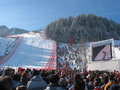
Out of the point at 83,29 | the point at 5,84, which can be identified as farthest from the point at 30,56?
the point at 5,84

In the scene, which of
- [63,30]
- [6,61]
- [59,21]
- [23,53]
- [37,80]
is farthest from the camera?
[59,21]

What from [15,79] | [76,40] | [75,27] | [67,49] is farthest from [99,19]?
[15,79]

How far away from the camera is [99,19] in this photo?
11225 cm

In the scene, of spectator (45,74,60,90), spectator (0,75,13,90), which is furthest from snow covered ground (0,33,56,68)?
spectator (0,75,13,90)

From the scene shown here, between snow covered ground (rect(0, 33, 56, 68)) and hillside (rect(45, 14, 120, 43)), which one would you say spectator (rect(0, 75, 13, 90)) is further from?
hillside (rect(45, 14, 120, 43))

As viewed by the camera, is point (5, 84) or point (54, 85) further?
point (54, 85)

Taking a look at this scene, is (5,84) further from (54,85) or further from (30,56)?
(30,56)

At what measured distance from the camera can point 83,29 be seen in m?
102

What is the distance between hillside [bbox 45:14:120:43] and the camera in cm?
9494

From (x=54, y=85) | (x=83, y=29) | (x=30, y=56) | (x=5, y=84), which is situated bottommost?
(x=54, y=85)

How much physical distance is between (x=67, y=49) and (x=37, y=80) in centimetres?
5811

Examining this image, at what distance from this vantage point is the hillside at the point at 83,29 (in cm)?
9494

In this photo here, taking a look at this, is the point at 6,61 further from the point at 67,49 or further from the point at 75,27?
the point at 75,27

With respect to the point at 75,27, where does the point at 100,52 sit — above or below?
below
